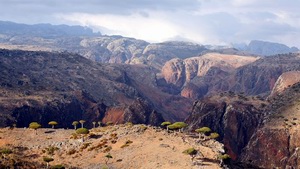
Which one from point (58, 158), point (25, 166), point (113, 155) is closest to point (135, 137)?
point (113, 155)

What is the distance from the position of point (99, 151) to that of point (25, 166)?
48.8ft

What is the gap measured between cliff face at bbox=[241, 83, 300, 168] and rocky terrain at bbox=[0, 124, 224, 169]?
8228cm

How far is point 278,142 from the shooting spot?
170625 millimetres

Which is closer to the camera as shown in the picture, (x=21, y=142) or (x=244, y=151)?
(x=21, y=142)

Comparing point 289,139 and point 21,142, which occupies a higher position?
point 21,142

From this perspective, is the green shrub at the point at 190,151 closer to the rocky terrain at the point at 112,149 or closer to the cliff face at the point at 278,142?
the rocky terrain at the point at 112,149

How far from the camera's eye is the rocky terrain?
245 ft

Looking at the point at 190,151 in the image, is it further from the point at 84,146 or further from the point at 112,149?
the point at 84,146

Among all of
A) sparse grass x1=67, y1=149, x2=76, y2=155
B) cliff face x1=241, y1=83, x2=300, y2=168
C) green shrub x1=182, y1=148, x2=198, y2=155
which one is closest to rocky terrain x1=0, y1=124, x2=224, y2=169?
sparse grass x1=67, y1=149, x2=76, y2=155

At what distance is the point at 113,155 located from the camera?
270 ft

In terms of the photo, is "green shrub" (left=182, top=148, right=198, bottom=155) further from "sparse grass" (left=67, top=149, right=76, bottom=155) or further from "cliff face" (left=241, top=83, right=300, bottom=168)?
"cliff face" (left=241, top=83, right=300, bottom=168)

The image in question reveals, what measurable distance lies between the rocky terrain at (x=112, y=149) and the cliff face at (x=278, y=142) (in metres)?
82.3

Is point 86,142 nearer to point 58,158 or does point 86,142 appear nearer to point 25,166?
point 58,158

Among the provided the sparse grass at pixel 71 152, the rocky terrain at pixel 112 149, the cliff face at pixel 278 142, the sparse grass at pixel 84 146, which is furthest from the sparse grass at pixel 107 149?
the cliff face at pixel 278 142
